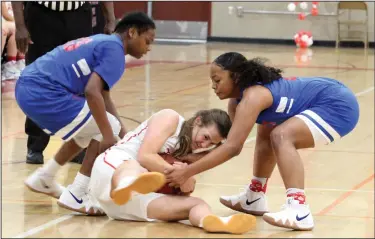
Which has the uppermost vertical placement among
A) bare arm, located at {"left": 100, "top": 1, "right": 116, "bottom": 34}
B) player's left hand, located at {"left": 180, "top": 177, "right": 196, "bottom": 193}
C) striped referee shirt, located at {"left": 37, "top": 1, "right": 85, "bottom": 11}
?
striped referee shirt, located at {"left": 37, "top": 1, "right": 85, "bottom": 11}

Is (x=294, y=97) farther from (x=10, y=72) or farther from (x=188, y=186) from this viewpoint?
(x=10, y=72)

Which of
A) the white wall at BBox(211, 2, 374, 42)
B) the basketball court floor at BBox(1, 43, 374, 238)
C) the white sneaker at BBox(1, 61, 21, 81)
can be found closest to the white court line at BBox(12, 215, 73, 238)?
the basketball court floor at BBox(1, 43, 374, 238)

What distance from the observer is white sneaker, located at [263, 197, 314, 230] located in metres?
4.05

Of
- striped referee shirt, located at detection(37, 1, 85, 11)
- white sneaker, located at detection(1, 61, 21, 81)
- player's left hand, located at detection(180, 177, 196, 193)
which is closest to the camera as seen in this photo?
player's left hand, located at detection(180, 177, 196, 193)

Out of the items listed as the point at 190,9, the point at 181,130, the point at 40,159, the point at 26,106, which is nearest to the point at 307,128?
the point at 181,130

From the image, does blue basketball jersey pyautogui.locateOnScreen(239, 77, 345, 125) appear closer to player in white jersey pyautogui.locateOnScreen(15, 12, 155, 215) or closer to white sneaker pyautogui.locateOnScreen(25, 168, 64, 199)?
player in white jersey pyautogui.locateOnScreen(15, 12, 155, 215)

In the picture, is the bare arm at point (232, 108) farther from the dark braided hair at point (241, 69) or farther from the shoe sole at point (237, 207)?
the shoe sole at point (237, 207)

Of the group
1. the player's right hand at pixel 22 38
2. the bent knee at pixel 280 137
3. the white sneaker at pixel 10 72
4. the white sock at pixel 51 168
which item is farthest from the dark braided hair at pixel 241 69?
the white sneaker at pixel 10 72

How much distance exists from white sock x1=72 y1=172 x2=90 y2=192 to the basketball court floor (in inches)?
5.5

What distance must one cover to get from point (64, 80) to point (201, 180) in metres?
1.15

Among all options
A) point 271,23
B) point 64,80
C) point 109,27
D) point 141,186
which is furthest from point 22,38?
point 271,23

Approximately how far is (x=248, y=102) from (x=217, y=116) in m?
0.17

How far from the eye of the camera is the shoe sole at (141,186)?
3.78 metres

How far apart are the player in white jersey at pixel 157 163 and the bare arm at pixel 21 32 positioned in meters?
1.62
